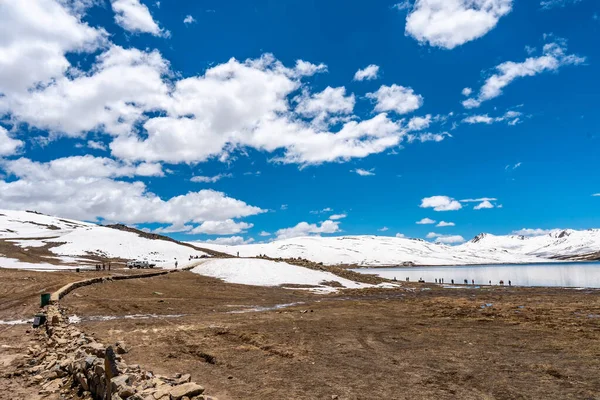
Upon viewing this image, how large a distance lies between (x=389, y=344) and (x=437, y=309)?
50.7 ft

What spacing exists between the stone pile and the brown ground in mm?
1633

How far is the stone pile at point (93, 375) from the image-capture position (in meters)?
8.70

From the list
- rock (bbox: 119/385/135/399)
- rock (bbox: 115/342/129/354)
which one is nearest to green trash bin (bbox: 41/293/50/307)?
rock (bbox: 115/342/129/354)

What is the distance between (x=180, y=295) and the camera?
37812 millimetres

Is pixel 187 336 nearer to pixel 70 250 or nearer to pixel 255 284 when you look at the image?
pixel 255 284

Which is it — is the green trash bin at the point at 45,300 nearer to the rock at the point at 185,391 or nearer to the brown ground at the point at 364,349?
the brown ground at the point at 364,349

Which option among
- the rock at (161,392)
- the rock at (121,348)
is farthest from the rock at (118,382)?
the rock at (121,348)

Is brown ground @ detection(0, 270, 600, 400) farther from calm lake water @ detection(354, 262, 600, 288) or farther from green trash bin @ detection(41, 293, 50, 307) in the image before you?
calm lake water @ detection(354, 262, 600, 288)

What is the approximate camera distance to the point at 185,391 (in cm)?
868

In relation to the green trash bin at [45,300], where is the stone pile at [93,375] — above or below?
below

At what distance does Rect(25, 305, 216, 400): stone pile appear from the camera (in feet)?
28.5

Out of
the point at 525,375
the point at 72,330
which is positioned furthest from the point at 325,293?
the point at 525,375

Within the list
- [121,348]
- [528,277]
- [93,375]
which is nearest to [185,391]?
[93,375]

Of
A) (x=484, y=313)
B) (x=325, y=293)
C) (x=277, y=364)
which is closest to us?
(x=277, y=364)
